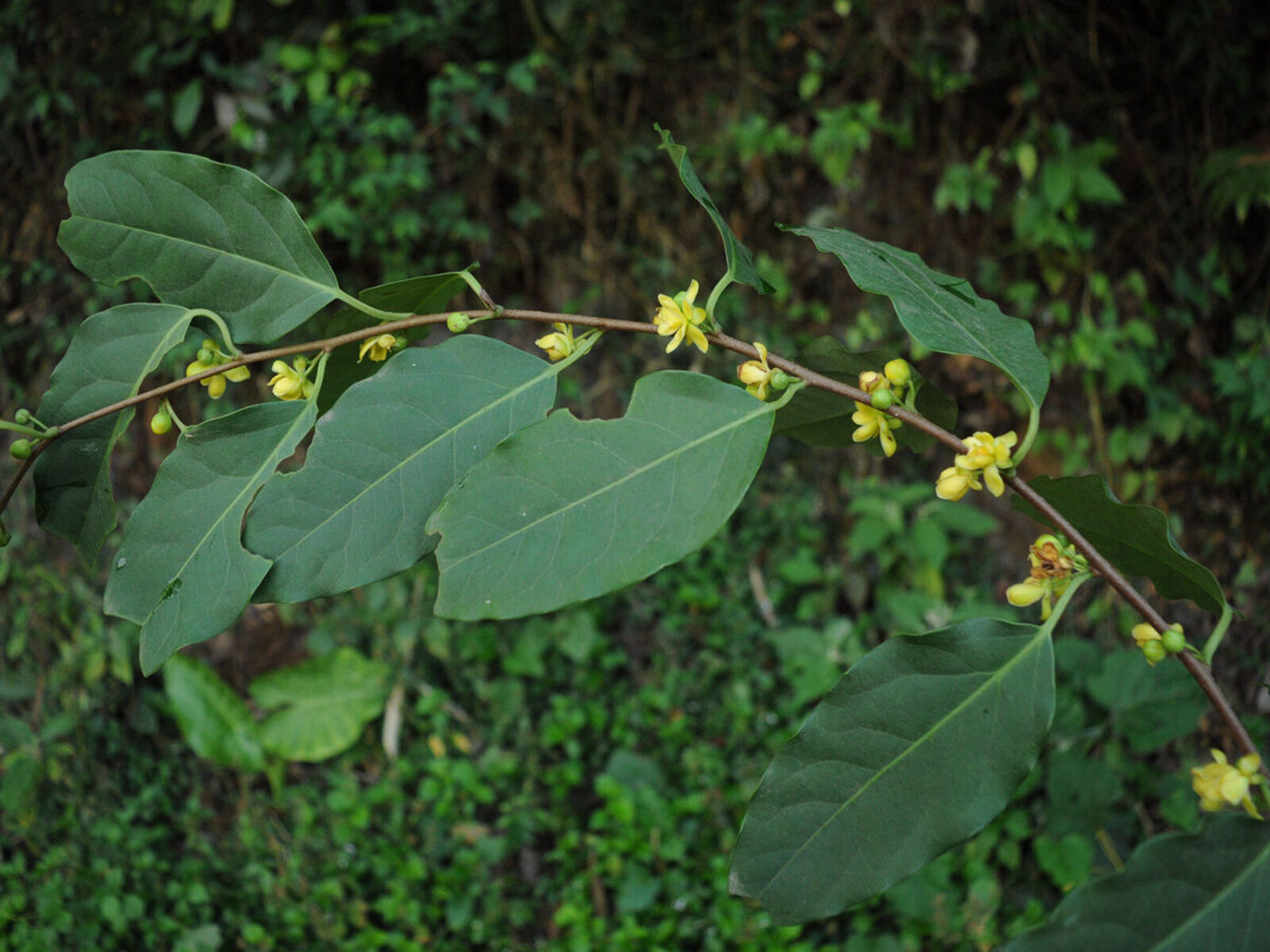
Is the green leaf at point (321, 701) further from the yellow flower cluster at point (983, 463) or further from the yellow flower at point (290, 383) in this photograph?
the yellow flower cluster at point (983, 463)

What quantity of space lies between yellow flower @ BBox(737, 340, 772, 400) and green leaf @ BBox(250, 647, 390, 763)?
1.63 m

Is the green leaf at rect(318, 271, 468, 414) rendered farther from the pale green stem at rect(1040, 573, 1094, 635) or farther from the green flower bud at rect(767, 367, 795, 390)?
the pale green stem at rect(1040, 573, 1094, 635)

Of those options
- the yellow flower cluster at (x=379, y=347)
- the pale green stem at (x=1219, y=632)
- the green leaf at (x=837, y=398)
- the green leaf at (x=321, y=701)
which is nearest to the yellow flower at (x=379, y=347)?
the yellow flower cluster at (x=379, y=347)

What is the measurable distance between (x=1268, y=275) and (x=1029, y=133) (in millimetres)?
Result: 615

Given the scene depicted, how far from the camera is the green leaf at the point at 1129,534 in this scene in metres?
0.43

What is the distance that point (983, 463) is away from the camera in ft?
1.42

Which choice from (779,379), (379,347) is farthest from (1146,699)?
(379,347)

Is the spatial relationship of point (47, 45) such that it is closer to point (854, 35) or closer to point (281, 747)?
point (281, 747)

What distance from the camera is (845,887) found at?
16.4 inches

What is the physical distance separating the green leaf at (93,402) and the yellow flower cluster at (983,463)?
0.43m

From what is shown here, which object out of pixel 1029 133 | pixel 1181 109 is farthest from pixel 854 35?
pixel 1181 109

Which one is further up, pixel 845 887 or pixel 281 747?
pixel 845 887

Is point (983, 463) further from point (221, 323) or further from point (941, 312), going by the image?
point (221, 323)

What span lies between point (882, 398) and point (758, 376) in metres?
0.07
